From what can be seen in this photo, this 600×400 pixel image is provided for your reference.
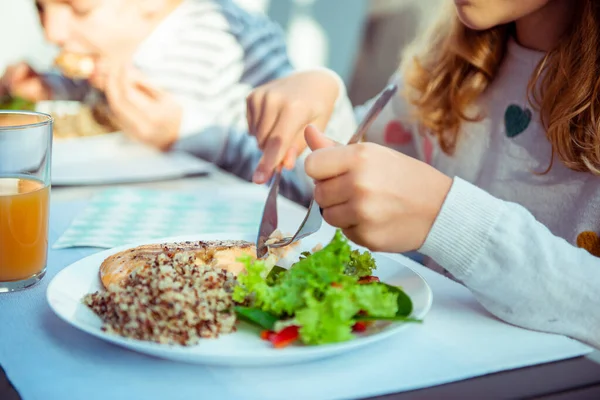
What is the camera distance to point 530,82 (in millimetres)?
1234

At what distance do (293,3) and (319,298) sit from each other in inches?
137

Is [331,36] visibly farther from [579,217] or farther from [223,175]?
[579,217]

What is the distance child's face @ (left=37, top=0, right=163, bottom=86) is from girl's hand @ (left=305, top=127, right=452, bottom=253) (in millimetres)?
2028

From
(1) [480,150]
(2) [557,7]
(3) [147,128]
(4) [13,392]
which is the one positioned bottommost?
(3) [147,128]

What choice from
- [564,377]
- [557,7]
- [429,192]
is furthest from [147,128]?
[564,377]

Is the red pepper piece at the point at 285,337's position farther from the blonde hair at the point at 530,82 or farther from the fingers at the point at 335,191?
the blonde hair at the point at 530,82

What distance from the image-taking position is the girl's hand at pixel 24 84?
241 centimetres

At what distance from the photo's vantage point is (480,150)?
53.1 inches

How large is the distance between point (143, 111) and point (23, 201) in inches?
47.4

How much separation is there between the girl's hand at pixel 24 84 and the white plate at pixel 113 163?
66 cm

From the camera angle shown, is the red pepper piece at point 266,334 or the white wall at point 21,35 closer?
the red pepper piece at point 266,334

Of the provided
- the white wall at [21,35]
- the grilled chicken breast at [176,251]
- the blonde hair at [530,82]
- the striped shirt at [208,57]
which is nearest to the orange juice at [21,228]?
the grilled chicken breast at [176,251]

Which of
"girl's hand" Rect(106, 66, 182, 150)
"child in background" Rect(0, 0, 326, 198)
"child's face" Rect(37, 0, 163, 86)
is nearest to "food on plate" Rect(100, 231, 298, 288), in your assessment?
"girl's hand" Rect(106, 66, 182, 150)

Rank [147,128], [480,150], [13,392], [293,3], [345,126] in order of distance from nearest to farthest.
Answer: [13,392] → [480,150] → [345,126] → [147,128] → [293,3]
